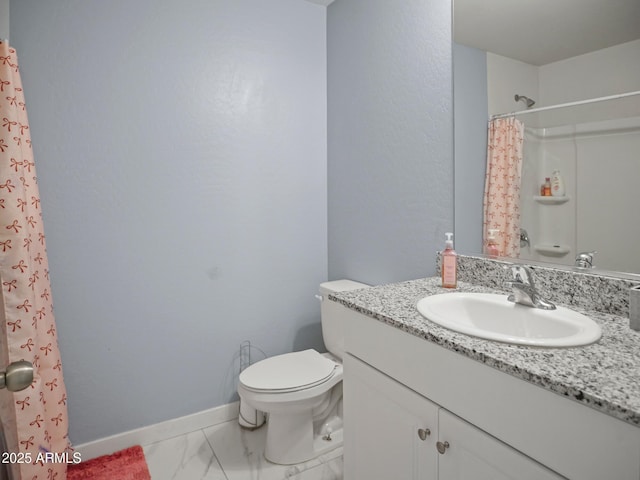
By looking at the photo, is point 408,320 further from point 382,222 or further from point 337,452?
point 337,452

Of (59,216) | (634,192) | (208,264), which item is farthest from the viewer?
(208,264)

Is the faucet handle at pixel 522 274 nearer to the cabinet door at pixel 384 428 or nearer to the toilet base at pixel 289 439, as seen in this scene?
the cabinet door at pixel 384 428

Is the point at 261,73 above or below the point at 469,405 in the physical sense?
above

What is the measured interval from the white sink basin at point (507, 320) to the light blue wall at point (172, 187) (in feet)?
3.97

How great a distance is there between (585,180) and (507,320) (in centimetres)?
49

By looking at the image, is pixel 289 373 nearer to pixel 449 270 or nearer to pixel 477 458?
pixel 449 270

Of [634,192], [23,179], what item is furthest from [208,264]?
[634,192]

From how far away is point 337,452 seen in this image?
1830mm

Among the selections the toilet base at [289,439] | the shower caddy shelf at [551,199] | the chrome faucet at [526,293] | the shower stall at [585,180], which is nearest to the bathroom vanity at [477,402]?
the chrome faucet at [526,293]

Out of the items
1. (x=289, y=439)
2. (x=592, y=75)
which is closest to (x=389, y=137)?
(x=592, y=75)

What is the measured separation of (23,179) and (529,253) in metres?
1.79

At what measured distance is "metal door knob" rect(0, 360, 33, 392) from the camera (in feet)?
2.09

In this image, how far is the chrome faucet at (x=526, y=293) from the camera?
1.10m

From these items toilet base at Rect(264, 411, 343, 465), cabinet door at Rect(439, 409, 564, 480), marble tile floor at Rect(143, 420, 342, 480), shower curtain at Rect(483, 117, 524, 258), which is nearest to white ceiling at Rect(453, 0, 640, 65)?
shower curtain at Rect(483, 117, 524, 258)
